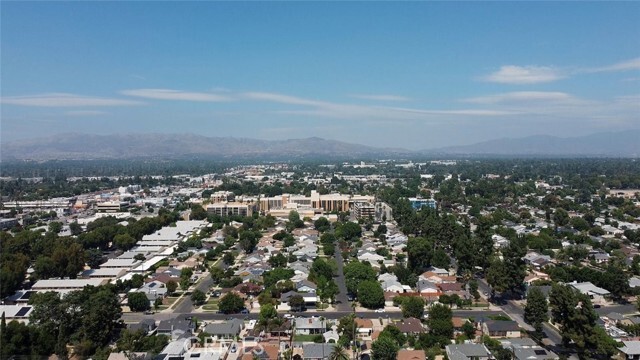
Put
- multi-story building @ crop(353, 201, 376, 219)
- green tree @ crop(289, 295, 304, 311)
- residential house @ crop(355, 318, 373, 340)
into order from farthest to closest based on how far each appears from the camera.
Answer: multi-story building @ crop(353, 201, 376, 219), green tree @ crop(289, 295, 304, 311), residential house @ crop(355, 318, 373, 340)

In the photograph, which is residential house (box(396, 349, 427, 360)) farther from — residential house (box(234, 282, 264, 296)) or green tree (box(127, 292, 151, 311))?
green tree (box(127, 292, 151, 311))

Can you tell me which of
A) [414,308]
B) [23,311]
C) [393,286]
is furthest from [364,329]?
[23,311]

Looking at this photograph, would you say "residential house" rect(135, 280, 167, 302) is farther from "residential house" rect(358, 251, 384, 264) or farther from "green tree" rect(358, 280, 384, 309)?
"residential house" rect(358, 251, 384, 264)

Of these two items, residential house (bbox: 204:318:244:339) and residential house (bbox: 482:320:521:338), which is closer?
residential house (bbox: 204:318:244:339)

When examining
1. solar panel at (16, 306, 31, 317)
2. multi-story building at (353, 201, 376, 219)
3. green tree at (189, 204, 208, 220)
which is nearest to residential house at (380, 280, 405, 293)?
solar panel at (16, 306, 31, 317)

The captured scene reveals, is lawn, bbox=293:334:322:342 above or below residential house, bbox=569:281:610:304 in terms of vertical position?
below

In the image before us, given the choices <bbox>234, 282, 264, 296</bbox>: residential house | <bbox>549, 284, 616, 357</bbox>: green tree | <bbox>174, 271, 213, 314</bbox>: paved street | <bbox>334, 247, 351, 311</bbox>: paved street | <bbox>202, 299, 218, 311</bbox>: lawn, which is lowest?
<bbox>174, 271, 213, 314</bbox>: paved street

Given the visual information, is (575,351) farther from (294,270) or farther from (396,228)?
(396,228)

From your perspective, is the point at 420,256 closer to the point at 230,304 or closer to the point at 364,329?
the point at 364,329

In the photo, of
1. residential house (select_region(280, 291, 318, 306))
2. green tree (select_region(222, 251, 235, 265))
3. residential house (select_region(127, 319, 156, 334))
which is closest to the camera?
residential house (select_region(127, 319, 156, 334))
